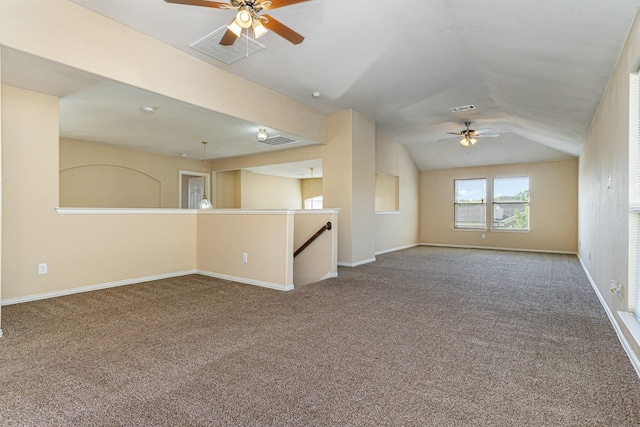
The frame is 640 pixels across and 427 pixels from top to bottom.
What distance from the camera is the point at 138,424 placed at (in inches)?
61.2

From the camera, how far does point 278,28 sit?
2.85 meters

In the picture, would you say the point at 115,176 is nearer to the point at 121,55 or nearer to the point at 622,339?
the point at 121,55

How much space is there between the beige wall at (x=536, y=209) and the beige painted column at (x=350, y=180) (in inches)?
172

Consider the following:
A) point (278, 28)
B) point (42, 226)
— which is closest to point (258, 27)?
point (278, 28)

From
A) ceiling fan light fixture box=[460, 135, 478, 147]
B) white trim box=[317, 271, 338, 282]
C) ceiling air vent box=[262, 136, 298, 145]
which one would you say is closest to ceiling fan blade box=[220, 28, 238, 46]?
ceiling air vent box=[262, 136, 298, 145]

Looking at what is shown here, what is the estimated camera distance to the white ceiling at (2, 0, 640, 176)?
2.79 meters

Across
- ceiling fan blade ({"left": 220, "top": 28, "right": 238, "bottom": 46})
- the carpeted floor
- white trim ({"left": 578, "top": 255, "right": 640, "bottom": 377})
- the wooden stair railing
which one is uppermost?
ceiling fan blade ({"left": 220, "top": 28, "right": 238, "bottom": 46})

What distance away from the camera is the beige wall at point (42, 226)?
366 centimetres

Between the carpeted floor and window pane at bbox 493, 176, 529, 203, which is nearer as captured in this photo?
the carpeted floor

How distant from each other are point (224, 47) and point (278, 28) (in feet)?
3.70

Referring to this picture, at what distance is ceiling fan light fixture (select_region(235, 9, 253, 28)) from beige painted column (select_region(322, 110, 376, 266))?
138 inches

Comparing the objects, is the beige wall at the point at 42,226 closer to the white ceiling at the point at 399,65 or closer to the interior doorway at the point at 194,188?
the white ceiling at the point at 399,65

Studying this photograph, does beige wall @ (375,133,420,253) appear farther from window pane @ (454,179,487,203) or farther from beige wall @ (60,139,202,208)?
beige wall @ (60,139,202,208)

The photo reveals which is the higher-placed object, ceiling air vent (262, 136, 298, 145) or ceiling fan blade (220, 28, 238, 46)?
ceiling fan blade (220, 28, 238, 46)
